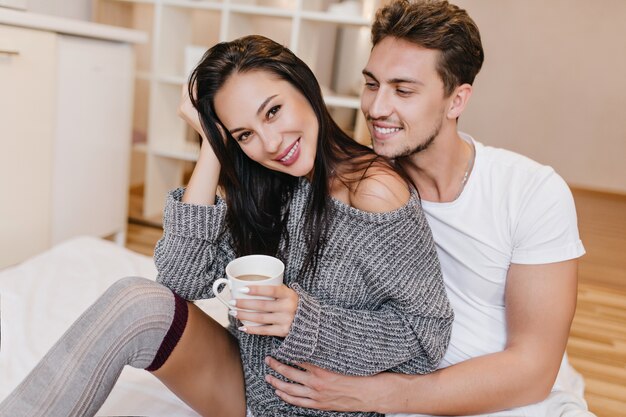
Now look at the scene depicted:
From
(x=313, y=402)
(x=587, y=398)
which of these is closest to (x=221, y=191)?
(x=313, y=402)

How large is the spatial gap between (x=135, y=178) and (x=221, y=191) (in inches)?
109

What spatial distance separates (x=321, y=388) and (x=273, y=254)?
28 cm

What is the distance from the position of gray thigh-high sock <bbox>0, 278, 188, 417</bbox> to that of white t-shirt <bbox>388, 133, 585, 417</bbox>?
563 millimetres

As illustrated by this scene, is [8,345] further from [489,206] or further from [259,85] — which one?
[489,206]

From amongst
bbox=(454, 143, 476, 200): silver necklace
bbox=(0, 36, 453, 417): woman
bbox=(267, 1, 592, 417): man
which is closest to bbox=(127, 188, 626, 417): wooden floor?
bbox=(267, 1, 592, 417): man

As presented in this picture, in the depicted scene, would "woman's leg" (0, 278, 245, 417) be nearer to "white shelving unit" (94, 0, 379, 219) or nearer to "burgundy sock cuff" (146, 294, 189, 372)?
"burgundy sock cuff" (146, 294, 189, 372)

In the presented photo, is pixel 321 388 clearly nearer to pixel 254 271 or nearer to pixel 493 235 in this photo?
pixel 254 271

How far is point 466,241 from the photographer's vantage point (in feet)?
3.91

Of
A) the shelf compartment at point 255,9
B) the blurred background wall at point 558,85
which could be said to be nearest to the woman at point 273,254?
the shelf compartment at point 255,9

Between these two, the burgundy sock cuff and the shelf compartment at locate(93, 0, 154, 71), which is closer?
the burgundy sock cuff

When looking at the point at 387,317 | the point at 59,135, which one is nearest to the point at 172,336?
the point at 387,317

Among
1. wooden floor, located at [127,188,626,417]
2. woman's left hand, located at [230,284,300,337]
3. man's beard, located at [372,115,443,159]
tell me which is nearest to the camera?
woman's left hand, located at [230,284,300,337]

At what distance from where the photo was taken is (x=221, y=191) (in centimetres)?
125

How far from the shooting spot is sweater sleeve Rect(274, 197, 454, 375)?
988 mm
